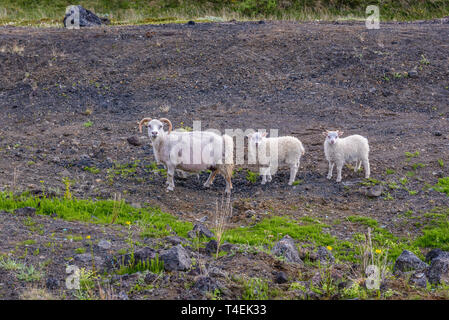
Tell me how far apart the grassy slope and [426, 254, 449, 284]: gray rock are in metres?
26.8

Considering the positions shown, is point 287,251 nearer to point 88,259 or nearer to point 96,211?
point 88,259

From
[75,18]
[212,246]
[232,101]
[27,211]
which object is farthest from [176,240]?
[75,18]

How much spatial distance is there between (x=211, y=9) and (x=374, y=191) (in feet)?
96.4

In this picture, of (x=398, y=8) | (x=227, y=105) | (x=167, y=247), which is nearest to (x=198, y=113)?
(x=227, y=105)

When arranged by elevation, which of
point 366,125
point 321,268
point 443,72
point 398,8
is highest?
point 398,8

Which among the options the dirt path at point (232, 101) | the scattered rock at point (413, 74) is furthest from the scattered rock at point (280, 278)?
the scattered rock at point (413, 74)

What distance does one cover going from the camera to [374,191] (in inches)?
475

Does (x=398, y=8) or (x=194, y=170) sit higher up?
(x=398, y=8)

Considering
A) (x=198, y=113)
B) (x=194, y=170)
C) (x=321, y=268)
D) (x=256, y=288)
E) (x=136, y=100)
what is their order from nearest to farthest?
(x=256, y=288), (x=321, y=268), (x=194, y=170), (x=198, y=113), (x=136, y=100)

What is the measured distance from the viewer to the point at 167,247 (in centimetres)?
881

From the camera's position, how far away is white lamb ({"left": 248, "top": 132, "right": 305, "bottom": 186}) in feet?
43.2

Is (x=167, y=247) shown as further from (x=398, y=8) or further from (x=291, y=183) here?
(x=398, y=8)

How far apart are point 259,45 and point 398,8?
18.6 m

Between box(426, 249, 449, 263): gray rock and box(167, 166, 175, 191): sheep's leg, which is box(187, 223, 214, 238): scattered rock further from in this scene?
box(426, 249, 449, 263): gray rock
